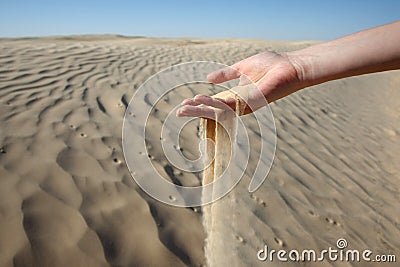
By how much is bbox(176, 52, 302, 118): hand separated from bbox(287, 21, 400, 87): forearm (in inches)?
2.8

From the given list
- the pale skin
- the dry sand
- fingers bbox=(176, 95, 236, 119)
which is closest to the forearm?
the pale skin

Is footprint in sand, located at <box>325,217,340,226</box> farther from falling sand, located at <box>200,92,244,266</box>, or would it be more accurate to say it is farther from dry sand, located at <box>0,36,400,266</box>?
falling sand, located at <box>200,92,244,266</box>

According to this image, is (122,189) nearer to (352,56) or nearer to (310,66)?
(310,66)

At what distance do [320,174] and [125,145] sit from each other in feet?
6.71

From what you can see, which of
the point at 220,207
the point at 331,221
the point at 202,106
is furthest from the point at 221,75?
the point at 331,221

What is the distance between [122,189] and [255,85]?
116 centimetres

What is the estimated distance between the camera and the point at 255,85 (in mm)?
1791

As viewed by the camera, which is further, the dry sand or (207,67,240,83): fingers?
(207,67,240,83): fingers

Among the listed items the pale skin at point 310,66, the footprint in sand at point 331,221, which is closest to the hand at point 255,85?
the pale skin at point 310,66

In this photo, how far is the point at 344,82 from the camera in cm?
912

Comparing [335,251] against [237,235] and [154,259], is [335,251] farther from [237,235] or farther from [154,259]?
[154,259]

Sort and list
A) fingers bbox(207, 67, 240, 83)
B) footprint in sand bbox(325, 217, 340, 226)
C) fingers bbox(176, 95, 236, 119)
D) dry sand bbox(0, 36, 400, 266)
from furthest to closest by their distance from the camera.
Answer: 1. footprint in sand bbox(325, 217, 340, 226)
2. fingers bbox(207, 67, 240, 83)
3. dry sand bbox(0, 36, 400, 266)
4. fingers bbox(176, 95, 236, 119)

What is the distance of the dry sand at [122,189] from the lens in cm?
173

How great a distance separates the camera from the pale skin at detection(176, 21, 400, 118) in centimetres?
154
